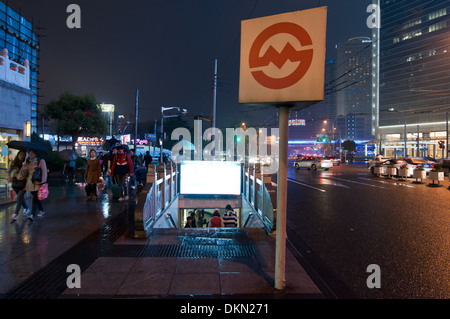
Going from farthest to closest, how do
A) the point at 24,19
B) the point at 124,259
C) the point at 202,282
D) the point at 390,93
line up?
the point at 390,93
the point at 24,19
the point at 124,259
the point at 202,282

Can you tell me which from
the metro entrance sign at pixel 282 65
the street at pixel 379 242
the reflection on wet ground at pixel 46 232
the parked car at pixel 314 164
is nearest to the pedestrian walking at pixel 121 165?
the reflection on wet ground at pixel 46 232

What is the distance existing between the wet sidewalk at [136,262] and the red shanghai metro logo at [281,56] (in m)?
2.58

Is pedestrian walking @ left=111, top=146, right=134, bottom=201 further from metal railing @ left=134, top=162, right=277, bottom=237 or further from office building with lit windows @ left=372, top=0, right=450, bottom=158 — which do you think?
office building with lit windows @ left=372, top=0, right=450, bottom=158

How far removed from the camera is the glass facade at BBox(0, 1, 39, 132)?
158ft

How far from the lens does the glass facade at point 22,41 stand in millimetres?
48250

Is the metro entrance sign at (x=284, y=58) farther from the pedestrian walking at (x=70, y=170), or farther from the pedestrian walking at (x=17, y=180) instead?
the pedestrian walking at (x=70, y=170)

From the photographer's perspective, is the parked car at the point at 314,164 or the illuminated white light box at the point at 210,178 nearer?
the illuminated white light box at the point at 210,178

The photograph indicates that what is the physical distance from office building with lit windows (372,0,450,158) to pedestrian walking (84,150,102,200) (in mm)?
82062

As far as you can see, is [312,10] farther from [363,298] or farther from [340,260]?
[340,260]

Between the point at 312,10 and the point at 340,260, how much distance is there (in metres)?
3.94

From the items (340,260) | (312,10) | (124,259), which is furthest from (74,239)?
(312,10)

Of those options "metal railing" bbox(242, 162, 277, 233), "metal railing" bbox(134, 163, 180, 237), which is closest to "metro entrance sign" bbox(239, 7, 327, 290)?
"metal railing" bbox(242, 162, 277, 233)

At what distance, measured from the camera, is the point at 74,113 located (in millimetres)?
36312
